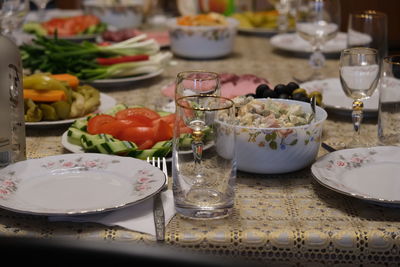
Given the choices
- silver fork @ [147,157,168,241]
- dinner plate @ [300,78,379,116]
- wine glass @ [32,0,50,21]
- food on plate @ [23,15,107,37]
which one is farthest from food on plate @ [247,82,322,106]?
wine glass @ [32,0,50,21]

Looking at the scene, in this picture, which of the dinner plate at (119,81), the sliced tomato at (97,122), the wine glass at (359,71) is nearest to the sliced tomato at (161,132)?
the sliced tomato at (97,122)

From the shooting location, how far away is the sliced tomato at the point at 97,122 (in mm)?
1344

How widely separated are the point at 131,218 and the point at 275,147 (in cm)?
29

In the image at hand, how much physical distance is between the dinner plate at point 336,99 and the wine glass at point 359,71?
19 centimetres

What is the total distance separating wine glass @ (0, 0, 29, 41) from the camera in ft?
7.25

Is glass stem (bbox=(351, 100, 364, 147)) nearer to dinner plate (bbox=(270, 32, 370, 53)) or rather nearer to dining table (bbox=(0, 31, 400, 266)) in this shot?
dining table (bbox=(0, 31, 400, 266))

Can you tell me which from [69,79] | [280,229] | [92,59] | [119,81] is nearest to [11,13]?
[92,59]

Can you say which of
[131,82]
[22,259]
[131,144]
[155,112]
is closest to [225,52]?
[131,82]

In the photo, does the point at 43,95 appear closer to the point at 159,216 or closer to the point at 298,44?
the point at 159,216

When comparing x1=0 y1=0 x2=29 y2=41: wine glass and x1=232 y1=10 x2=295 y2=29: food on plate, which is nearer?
x1=0 y1=0 x2=29 y2=41: wine glass

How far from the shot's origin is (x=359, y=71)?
134cm

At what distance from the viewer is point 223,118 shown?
1003 millimetres

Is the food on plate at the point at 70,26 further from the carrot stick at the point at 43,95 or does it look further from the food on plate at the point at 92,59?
the carrot stick at the point at 43,95

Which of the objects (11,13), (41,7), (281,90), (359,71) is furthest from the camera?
(41,7)
